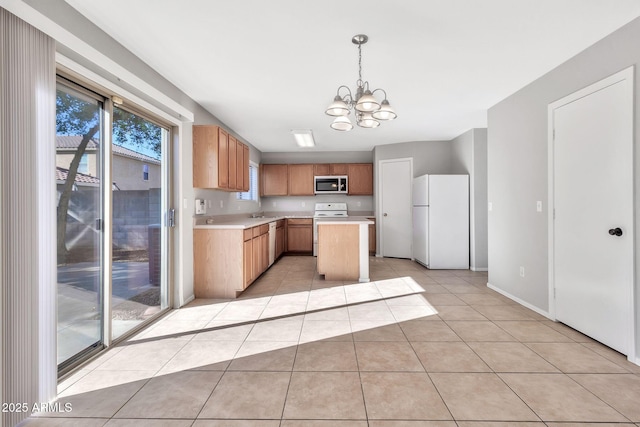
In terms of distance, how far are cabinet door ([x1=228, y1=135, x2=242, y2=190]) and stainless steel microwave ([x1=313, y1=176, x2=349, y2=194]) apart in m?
2.70

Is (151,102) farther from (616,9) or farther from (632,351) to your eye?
(632,351)

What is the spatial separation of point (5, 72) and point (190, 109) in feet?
7.30

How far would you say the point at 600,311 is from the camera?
2354mm

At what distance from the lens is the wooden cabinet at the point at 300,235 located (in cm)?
671

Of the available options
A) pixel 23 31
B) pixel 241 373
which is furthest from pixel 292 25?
pixel 241 373

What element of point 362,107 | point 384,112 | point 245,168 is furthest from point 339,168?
point 362,107

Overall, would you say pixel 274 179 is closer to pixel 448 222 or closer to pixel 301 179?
pixel 301 179

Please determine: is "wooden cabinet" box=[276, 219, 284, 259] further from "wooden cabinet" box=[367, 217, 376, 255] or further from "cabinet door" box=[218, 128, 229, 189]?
"cabinet door" box=[218, 128, 229, 189]

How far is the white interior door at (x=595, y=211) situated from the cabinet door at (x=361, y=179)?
4130 mm

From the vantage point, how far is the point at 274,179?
272 inches

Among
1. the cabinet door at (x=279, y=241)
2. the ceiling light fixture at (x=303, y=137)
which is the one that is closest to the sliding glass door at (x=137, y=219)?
the ceiling light fixture at (x=303, y=137)

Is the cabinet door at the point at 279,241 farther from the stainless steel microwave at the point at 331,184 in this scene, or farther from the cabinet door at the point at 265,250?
the stainless steel microwave at the point at 331,184

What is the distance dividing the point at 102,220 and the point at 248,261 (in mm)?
1794

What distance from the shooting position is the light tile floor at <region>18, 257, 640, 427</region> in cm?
156
